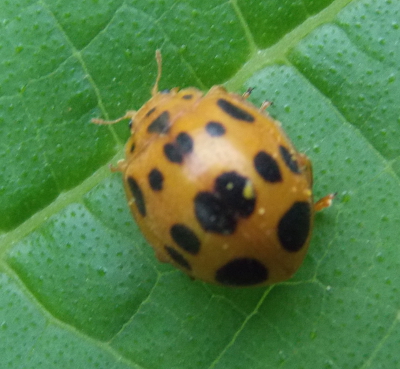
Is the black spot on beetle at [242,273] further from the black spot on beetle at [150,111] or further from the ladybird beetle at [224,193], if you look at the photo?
the black spot on beetle at [150,111]

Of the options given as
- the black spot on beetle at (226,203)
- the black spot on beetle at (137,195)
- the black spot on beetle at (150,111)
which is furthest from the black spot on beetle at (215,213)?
the black spot on beetle at (150,111)

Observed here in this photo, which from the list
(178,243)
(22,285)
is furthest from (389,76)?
(22,285)

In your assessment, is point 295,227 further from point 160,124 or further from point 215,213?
point 160,124

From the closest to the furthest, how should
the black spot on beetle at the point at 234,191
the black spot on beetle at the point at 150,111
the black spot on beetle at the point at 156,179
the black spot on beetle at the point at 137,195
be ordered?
1. the black spot on beetle at the point at 234,191
2. the black spot on beetle at the point at 156,179
3. the black spot on beetle at the point at 137,195
4. the black spot on beetle at the point at 150,111

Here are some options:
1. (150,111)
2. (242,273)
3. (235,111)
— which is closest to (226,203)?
(242,273)

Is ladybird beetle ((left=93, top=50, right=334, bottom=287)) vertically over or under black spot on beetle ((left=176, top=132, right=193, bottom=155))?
under

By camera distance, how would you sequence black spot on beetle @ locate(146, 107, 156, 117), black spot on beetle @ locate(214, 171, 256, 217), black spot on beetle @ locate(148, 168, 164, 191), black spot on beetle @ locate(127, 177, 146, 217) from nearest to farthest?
black spot on beetle @ locate(214, 171, 256, 217) → black spot on beetle @ locate(148, 168, 164, 191) → black spot on beetle @ locate(127, 177, 146, 217) → black spot on beetle @ locate(146, 107, 156, 117)

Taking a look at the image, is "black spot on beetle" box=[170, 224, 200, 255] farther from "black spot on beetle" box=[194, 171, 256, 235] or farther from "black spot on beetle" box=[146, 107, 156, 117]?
"black spot on beetle" box=[146, 107, 156, 117]

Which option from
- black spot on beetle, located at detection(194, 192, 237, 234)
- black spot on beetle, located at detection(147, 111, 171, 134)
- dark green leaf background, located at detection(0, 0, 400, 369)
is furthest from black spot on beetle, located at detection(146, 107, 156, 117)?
black spot on beetle, located at detection(194, 192, 237, 234)
